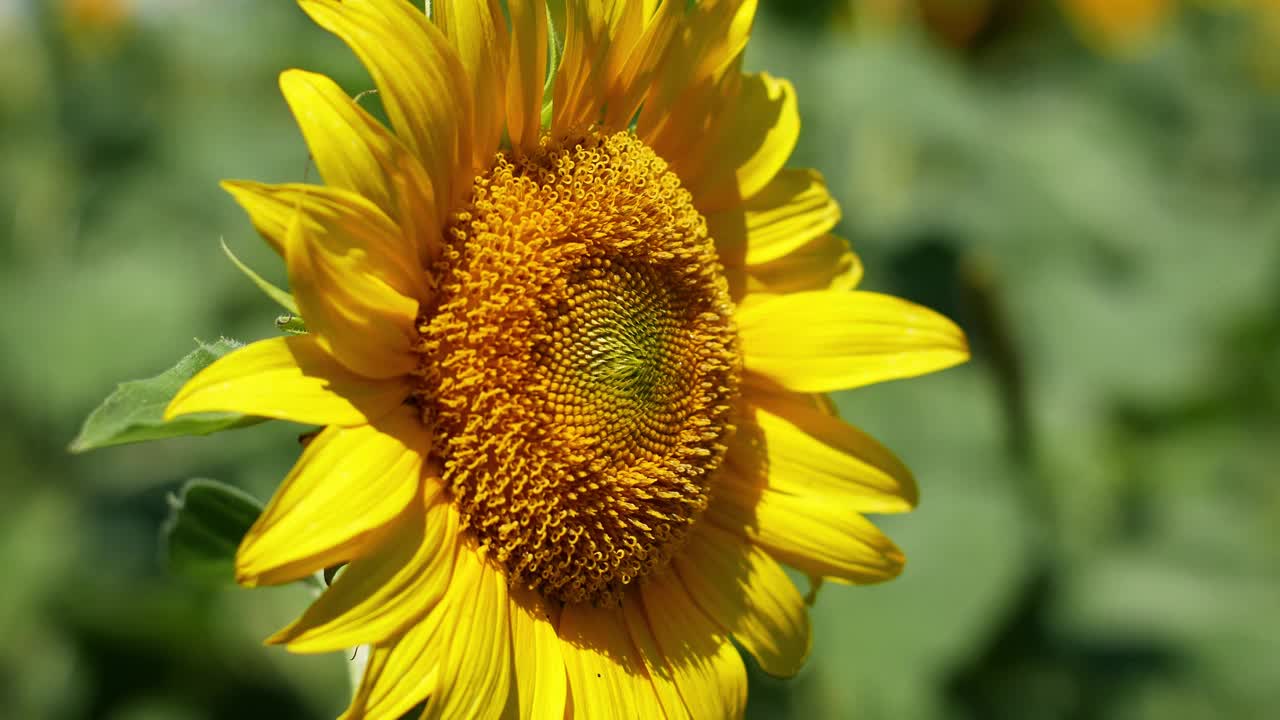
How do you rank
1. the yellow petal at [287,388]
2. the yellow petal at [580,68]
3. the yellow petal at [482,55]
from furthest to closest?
the yellow petal at [580,68] < the yellow petal at [482,55] < the yellow petal at [287,388]

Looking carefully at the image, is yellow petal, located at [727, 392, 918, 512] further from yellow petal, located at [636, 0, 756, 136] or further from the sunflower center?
yellow petal, located at [636, 0, 756, 136]

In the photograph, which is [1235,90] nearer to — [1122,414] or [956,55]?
[956,55]

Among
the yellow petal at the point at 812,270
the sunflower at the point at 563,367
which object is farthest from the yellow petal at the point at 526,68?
the yellow petal at the point at 812,270

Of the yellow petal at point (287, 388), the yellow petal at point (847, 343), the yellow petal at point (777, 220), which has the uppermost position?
the yellow petal at point (777, 220)

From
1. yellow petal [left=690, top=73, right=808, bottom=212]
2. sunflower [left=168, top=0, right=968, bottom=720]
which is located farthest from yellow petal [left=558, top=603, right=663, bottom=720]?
yellow petal [left=690, top=73, right=808, bottom=212]

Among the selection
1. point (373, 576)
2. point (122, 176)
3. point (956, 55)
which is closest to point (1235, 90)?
point (956, 55)

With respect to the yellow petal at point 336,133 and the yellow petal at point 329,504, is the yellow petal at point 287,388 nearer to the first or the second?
the yellow petal at point 329,504

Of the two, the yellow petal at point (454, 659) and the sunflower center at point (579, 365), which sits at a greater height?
the sunflower center at point (579, 365)
